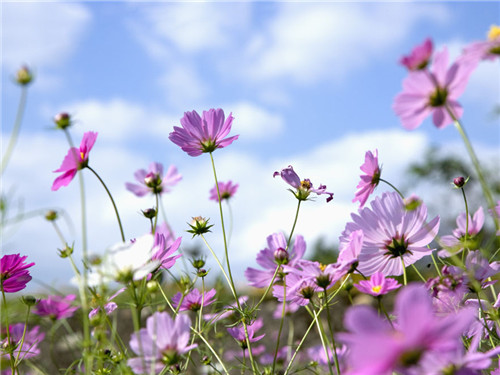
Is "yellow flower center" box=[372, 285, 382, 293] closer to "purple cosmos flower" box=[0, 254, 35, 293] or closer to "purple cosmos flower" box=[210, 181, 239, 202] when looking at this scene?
"purple cosmos flower" box=[0, 254, 35, 293]

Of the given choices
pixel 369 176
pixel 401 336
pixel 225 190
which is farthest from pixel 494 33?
pixel 225 190

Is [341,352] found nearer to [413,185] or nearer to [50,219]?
[50,219]

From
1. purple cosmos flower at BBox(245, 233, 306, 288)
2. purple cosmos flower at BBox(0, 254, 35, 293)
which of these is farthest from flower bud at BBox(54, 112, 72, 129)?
purple cosmos flower at BBox(245, 233, 306, 288)

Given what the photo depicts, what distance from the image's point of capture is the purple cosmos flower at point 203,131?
98cm

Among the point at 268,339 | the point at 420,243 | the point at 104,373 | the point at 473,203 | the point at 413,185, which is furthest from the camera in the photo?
the point at 413,185

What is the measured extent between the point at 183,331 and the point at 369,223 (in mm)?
322

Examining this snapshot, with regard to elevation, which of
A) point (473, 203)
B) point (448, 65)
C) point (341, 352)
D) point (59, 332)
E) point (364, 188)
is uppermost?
point (448, 65)

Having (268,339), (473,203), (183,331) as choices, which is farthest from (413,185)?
(183,331)

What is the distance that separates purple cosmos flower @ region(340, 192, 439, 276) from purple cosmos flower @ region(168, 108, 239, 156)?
0.30 m

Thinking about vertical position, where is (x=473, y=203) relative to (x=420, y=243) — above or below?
below

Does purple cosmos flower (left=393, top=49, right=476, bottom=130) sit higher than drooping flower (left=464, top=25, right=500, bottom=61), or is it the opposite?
drooping flower (left=464, top=25, right=500, bottom=61)

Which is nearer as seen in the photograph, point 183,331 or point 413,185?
point 183,331

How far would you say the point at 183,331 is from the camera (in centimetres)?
65

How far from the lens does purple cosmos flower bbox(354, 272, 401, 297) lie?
0.80 m
